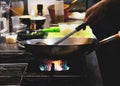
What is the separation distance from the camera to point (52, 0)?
327 cm

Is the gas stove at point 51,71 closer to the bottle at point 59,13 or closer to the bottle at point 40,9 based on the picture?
the bottle at point 59,13

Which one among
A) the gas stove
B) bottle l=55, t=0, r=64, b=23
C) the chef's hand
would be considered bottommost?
the gas stove

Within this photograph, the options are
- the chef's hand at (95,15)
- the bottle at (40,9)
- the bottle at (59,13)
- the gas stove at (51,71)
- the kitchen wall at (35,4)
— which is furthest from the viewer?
the kitchen wall at (35,4)

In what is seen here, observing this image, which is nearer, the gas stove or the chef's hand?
the gas stove

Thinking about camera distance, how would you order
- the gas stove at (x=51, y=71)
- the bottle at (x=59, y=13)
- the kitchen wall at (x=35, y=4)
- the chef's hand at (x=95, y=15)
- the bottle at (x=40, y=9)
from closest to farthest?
1. the gas stove at (x=51, y=71)
2. the chef's hand at (x=95, y=15)
3. the bottle at (x=59, y=13)
4. the bottle at (x=40, y=9)
5. the kitchen wall at (x=35, y=4)

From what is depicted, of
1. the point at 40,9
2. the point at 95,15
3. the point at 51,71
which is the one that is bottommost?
the point at 51,71

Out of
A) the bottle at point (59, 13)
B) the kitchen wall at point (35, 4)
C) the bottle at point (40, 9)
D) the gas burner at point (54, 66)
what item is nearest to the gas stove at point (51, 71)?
the gas burner at point (54, 66)

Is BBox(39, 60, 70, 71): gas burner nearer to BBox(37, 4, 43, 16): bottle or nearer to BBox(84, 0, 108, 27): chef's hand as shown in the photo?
BBox(84, 0, 108, 27): chef's hand

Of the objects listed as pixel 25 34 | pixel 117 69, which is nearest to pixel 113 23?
pixel 117 69

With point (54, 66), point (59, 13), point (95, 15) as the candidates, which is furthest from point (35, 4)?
point (54, 66)

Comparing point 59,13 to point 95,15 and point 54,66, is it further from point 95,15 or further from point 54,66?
point 54,66

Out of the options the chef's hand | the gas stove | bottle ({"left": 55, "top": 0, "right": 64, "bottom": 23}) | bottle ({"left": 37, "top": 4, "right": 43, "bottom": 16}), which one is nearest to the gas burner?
the gas stove

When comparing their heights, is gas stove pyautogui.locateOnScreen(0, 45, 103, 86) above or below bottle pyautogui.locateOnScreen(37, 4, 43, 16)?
below

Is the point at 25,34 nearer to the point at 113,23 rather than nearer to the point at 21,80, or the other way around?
the point at 21,80
